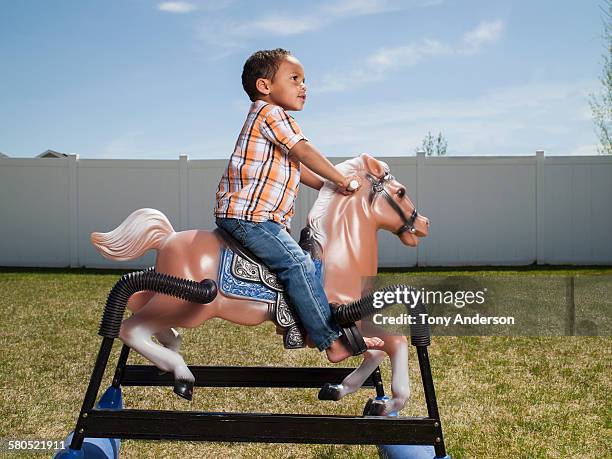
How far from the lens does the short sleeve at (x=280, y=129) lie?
2436 mm

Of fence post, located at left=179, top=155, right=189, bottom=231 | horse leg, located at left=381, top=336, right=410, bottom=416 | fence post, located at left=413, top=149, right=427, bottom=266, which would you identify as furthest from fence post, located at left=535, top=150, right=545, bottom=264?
horse leg, located at left=381, top=336, right=410, bottom=416

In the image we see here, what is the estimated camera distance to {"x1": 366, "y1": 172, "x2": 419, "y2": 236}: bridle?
8.91ft

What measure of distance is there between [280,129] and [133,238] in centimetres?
74

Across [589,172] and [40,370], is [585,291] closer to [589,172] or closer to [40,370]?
[589,172]

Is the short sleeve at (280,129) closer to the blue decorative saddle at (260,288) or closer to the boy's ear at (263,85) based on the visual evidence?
the boy's ear at (263,85)

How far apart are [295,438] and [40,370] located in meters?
3.63

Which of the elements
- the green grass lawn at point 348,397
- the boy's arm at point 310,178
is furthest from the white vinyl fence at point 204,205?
the boy's arm at point 310,178

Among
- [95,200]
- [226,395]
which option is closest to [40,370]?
[226,395]

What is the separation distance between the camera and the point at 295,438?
7.48ft

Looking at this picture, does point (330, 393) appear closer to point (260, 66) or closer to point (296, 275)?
point (296, 275)

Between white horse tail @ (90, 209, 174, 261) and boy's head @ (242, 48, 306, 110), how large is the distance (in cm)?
63

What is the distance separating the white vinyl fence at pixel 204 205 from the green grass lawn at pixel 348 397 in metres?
5.07

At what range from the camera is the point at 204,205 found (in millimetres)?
12656

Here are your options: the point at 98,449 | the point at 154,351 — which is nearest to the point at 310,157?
the point at 154,351
